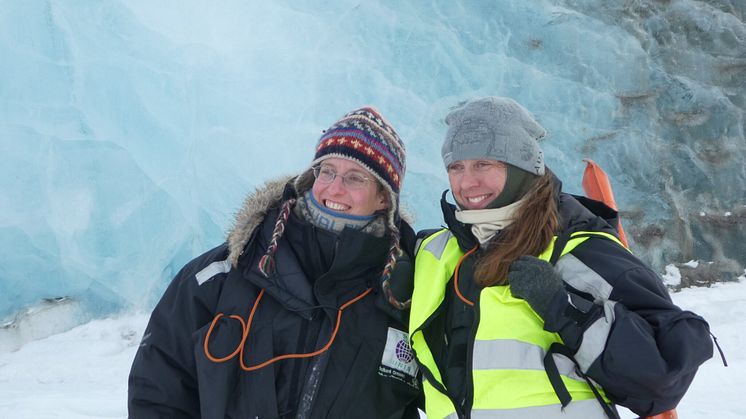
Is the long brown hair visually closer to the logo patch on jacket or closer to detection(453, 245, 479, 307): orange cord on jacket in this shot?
detection(453, 245, 479, 307): orange cord on jacket

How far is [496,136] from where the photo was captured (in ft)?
5.74

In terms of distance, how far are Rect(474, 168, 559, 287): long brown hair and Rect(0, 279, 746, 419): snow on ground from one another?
90.4 inches

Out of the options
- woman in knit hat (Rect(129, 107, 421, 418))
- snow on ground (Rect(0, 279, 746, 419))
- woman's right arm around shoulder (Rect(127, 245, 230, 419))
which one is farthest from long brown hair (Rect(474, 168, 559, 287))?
snow on ground (Rect(0, 279, 746, 419))

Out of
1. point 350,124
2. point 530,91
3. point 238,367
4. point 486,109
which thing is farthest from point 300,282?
point 530,91

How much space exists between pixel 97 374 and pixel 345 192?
3.22 meters

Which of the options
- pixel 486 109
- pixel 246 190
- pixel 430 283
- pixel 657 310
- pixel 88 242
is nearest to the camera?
pixel 657 310

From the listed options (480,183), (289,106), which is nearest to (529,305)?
(480,183)

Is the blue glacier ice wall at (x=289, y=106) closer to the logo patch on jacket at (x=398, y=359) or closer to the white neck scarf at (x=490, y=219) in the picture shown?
the logo patch on jacket at (x=398, y=359)

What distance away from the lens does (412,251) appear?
201 cm

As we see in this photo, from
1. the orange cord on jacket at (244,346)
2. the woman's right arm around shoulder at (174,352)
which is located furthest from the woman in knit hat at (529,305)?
the woman's right arm around shoulder at (174,352)

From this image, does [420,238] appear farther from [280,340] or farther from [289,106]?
[289,106]

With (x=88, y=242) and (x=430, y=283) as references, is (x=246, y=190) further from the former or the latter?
(x=430, y=283)

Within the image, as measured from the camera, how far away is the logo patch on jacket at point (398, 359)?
1768mm

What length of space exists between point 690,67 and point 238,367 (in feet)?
21.4
